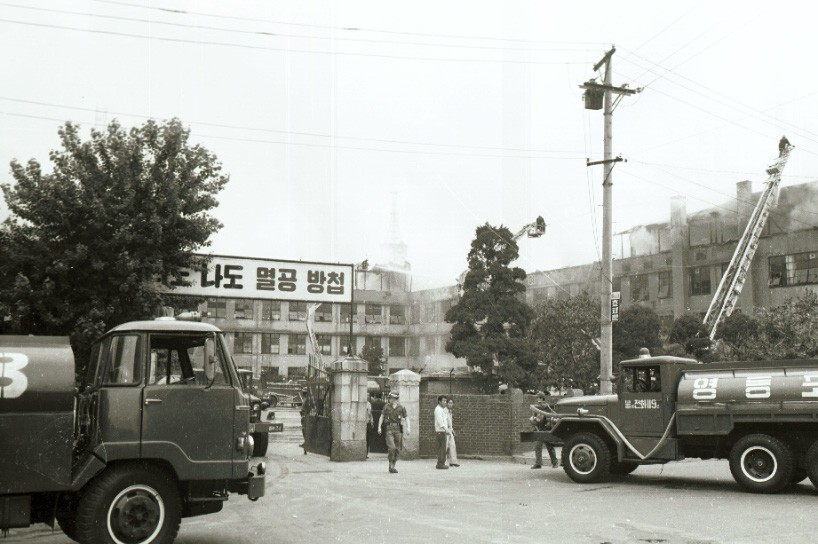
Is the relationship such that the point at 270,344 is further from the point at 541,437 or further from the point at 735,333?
the point at 541,437

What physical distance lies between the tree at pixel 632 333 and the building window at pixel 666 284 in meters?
12.6

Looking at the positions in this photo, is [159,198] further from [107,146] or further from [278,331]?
[278,331]

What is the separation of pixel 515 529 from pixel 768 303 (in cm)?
4859

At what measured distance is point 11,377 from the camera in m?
7.84

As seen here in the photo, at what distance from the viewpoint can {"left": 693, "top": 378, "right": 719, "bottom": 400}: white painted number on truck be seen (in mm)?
14781

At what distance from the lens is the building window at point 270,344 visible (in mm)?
80188

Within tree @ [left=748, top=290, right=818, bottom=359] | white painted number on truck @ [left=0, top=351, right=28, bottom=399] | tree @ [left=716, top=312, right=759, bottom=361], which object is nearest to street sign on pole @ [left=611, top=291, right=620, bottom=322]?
white painted number on truck @ [left=0, top=351, right=28, bottom=399]

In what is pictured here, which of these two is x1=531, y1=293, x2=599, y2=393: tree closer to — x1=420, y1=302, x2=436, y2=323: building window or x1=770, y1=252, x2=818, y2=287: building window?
x1=770, y1=252, x2=818, y2=287: building window

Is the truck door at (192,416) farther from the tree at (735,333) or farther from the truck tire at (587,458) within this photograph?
the tree at (735,333)

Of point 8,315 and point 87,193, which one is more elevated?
point 87,193

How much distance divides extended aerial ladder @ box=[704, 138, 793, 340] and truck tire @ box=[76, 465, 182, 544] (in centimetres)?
4877

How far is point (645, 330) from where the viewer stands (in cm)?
4962

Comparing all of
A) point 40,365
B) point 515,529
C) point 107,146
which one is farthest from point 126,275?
point 515,529

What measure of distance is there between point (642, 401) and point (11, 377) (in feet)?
38.3
